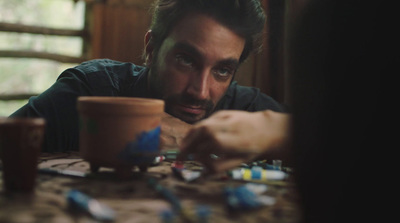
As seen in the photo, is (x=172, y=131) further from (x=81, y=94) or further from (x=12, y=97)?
(x=12, y=97)

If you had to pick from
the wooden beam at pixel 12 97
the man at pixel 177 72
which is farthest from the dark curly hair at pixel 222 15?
the wooden beam at pixel 12 97

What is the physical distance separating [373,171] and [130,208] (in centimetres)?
35

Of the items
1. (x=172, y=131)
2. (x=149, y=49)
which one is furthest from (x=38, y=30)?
(x=172, y=131)

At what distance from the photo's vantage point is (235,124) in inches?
33.5

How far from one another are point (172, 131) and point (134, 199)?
69cm

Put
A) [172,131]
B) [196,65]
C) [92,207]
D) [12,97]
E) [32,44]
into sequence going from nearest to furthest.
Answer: [92,207] → [172,131] → [196,65] → [12,97] → [32,44]

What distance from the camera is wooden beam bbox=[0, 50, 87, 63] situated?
3145mm

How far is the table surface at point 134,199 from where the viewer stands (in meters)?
0.60

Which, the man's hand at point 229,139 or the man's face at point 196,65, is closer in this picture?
the man's hand at point 229,139

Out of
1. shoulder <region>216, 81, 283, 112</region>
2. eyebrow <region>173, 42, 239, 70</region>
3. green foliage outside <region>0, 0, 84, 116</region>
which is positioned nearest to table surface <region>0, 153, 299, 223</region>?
eyebrow <region>173, 42, 239, 70</region>

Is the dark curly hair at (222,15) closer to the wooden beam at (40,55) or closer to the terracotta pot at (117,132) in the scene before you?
the terracotta pot at (117,132)

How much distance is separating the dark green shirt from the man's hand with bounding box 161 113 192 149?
0.29 meters

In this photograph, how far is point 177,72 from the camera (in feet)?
4.91

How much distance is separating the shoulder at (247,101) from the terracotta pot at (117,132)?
3.28ft
